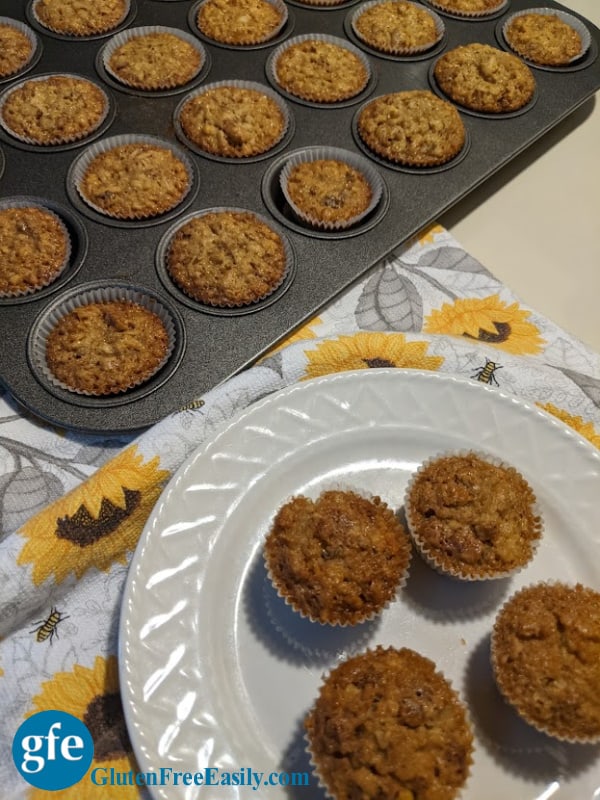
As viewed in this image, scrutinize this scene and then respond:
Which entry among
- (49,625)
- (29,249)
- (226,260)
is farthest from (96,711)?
(29,249)

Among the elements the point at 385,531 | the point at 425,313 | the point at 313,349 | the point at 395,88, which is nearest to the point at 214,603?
the point at 385,531

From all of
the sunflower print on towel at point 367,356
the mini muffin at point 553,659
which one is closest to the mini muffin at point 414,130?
the sunflower print on towel at point 367,356

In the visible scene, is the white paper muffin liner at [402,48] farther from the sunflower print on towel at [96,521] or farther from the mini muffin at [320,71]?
the sunflower print on towel at [96,521]

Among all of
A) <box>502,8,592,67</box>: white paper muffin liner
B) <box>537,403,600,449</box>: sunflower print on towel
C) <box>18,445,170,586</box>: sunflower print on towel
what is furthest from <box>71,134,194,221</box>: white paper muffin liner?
<box>502,8,592,67</box>: white paper muffin liner

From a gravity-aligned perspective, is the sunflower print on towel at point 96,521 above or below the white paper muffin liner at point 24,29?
below

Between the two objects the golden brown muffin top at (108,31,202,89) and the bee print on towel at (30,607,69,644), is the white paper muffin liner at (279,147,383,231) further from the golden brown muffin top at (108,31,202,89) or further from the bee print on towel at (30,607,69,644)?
the bee print on towel at (30,607,69,644)
